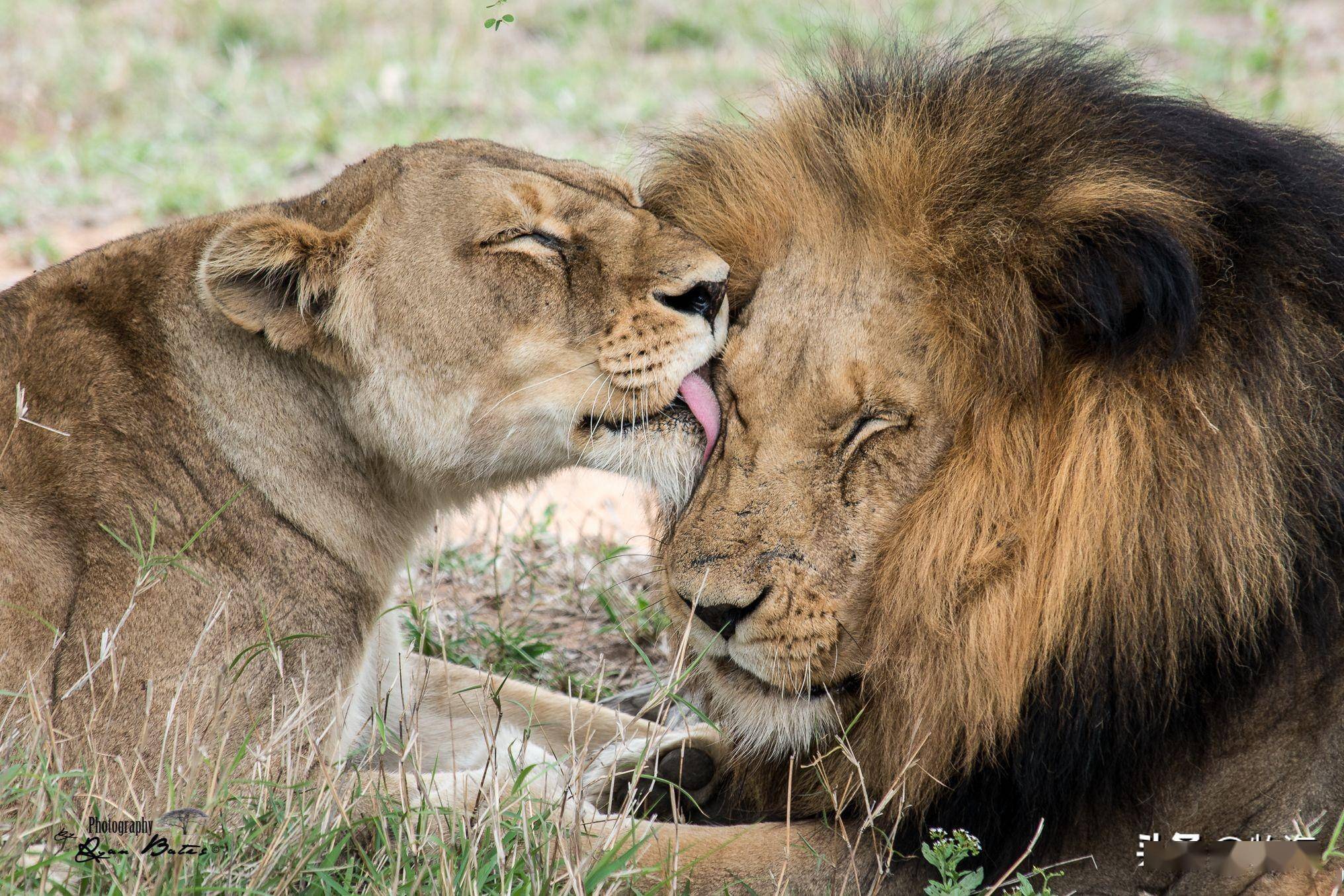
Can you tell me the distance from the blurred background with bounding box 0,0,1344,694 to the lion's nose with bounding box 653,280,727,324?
5.83 feet

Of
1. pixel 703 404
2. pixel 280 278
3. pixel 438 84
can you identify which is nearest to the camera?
pixel 703 404

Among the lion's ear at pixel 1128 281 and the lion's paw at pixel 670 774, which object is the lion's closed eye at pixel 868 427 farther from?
the lion's paw at pixel 670 774

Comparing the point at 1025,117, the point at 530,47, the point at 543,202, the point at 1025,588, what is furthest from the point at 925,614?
the point at 530,47

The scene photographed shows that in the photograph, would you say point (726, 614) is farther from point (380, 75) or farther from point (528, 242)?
point (380, 75)

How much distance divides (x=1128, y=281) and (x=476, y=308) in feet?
4.65

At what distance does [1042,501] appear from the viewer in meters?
2.65

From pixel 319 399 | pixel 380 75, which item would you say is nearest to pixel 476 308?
pixel 319 399

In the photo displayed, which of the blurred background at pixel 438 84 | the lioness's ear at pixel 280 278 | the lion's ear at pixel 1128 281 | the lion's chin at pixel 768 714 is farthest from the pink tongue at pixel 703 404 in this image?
the blurred background at pixel 438 84

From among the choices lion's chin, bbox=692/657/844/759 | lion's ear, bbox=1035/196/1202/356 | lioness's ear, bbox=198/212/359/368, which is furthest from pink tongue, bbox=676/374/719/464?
lioness's ear, bbox=198/212/359/368

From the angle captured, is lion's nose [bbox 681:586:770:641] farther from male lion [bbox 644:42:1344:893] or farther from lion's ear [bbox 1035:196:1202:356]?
lion's ear [bbox 1035:196:1202:356]

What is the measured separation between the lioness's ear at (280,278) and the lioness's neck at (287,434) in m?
0.09

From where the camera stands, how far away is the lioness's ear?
297 cm

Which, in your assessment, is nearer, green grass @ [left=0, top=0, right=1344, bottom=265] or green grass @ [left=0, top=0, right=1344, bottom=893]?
green grass @ [left=0, top=0, right=1344, bottom=893]

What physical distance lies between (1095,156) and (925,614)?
0.92m
